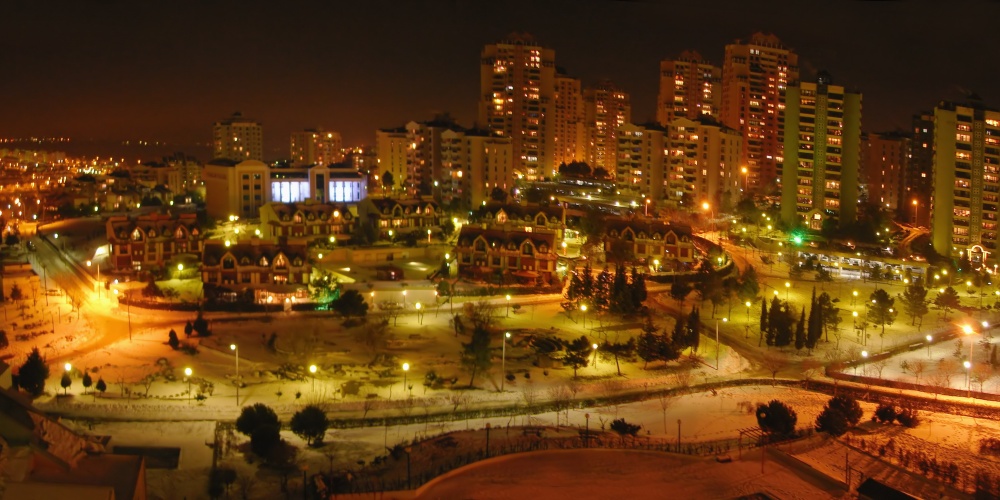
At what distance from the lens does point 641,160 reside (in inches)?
731

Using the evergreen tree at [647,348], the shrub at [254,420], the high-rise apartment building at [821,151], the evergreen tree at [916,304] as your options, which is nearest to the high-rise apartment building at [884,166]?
the high-rise apartment building at [821,151]

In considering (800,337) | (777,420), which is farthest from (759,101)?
(777,420)

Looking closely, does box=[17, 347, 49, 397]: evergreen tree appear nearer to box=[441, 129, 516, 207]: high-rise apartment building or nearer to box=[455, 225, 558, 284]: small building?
box=[455, 225, 558, 284]: small building

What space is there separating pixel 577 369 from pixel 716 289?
10.3 ft

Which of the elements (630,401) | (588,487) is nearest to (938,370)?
(630,401)

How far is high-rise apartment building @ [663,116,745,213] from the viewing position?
17.4 meters

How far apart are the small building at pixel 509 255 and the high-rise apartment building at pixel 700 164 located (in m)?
6.78

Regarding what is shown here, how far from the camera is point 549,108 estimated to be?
69.9ft

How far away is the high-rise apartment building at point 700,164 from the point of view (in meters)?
17.4

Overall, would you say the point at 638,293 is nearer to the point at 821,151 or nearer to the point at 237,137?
the point at 821,151

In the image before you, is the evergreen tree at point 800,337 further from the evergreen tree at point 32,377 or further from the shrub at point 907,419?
the evergreen tree at point 32,377

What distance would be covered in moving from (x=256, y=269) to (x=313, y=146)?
78.1 feet

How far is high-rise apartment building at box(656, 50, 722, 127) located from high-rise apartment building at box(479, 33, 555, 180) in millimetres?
3366

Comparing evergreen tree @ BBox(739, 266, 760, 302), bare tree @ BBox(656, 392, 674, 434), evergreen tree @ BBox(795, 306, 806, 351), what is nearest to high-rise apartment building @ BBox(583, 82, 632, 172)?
evergreen tree @ BBox(739, 266, 760, 302)
